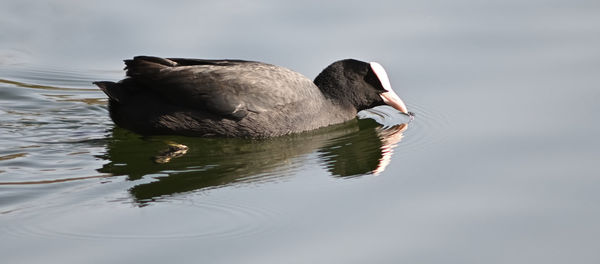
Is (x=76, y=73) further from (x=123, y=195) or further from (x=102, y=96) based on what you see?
(x=123, y=195)

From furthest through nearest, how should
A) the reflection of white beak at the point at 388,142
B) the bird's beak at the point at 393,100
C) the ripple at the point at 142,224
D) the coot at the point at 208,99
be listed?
the bird's beak at the point at 393,100
the coot at the point at 208,99
the reflection of white beak at the point at 388,142
the ripple at the point at 142,224

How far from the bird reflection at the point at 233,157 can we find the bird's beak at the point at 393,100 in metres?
0.16

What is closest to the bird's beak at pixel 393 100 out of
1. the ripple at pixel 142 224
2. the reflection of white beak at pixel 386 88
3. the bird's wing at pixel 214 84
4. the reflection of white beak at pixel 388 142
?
the reflection of white beak at pixel 386 88

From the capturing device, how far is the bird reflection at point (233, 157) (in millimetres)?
6922

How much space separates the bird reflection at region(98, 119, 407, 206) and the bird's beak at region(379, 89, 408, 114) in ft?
0.51

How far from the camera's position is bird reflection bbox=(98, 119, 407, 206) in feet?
22.7

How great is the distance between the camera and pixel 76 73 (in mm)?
9359

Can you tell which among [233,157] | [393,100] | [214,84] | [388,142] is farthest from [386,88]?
[233,157]

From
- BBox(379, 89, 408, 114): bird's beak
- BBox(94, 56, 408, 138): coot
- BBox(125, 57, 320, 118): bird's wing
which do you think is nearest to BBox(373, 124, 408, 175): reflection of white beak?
BBox(379, 89, 408, 114): bird's beak

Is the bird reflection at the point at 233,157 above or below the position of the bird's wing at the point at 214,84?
below

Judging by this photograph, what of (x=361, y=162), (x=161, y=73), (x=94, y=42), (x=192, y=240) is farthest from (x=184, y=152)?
(x=94, y=42)

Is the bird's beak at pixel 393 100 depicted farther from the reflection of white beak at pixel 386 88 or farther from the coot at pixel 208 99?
the coot at pixel 208 99

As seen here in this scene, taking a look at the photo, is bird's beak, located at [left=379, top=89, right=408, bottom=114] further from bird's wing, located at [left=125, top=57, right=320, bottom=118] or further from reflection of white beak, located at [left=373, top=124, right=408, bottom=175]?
bird's wing, located at [left=125, top=57, right=320, bottom=118]

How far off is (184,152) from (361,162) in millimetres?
1355
